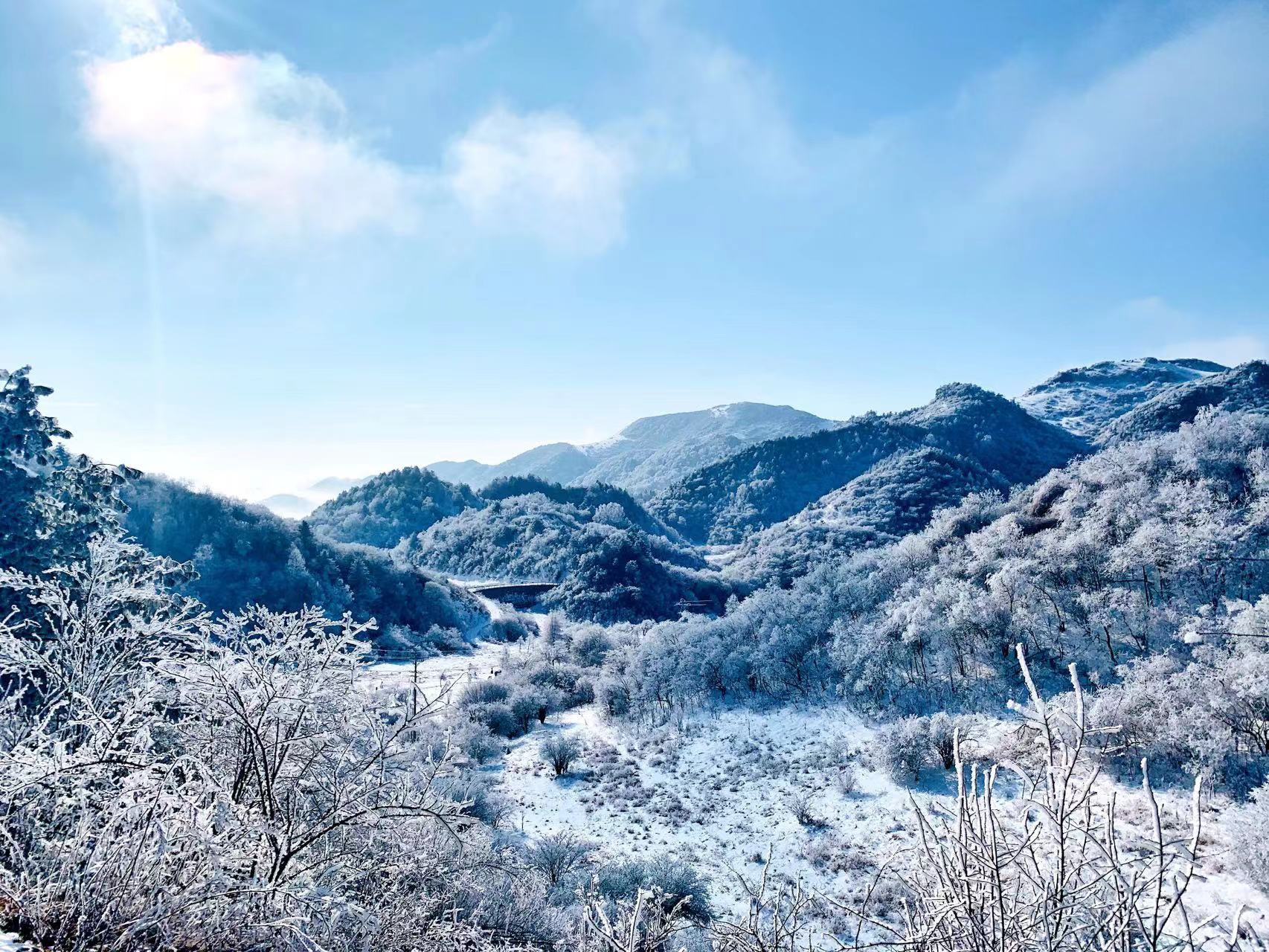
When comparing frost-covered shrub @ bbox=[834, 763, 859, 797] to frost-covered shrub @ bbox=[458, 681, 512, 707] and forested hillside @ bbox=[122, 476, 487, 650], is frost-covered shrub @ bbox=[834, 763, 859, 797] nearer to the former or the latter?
frost-covered shrub @ bbox=[458, 681, 512, 707]

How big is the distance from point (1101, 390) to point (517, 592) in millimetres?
155623

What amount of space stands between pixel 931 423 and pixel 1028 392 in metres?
67.4

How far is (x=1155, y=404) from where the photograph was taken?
268 feet

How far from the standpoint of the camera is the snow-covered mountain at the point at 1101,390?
130500 millimetres

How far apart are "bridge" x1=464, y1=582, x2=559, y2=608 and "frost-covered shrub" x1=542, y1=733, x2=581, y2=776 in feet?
165

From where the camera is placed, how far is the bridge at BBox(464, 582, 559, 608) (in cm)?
7494

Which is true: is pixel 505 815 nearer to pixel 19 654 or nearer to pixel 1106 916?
pixel 19 654

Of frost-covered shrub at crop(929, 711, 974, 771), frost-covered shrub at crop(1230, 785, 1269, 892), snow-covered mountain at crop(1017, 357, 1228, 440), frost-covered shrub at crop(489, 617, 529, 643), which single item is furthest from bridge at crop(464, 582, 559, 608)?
snow-covered mountain at crop(1017, 357, 1228, 440)

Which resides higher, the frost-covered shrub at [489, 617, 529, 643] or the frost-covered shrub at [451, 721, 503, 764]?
the frost-covered shrub at [451, 721, 503, 764]

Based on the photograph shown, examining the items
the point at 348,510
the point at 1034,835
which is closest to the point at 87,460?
the point at 1034,835

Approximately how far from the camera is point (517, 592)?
76875mm

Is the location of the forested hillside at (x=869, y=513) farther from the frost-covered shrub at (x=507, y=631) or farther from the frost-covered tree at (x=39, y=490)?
the frost-covered tree at (x=39, y=490)

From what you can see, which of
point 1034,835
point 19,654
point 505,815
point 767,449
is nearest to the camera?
point 1034,835

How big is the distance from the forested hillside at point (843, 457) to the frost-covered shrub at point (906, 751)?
290 feet
